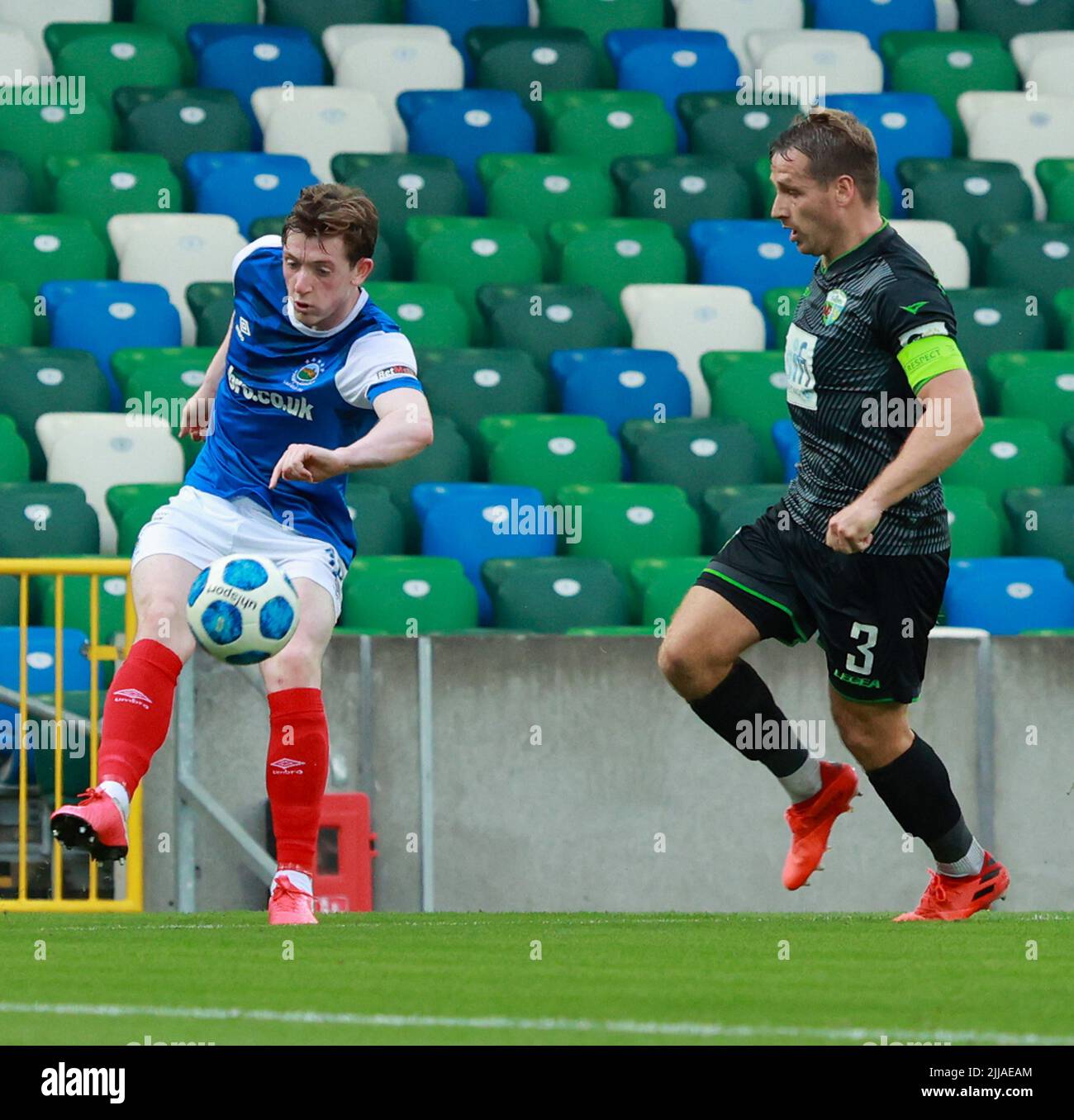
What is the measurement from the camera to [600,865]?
7.62m

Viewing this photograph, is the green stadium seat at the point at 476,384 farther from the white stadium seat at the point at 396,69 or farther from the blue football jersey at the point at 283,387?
the blue football jersey at the point at 283,387

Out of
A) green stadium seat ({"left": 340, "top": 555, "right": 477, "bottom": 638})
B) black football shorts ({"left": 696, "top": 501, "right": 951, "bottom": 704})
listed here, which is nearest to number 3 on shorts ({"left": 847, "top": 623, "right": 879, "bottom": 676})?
black football shorts ({"left": 696, "top": 501, "right": 951, "bottom": 704})

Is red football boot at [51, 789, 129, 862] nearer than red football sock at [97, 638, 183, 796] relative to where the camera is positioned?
Yes

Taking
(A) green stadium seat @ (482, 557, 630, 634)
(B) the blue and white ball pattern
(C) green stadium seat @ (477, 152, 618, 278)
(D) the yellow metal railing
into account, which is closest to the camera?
(B) the blue and white ball pattern

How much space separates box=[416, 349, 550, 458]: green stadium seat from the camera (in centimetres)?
928

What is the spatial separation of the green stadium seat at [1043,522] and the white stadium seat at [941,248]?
65.7 inches

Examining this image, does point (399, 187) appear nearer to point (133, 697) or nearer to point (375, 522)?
point (375, 522)

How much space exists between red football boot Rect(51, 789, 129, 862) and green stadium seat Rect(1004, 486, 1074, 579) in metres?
5.04

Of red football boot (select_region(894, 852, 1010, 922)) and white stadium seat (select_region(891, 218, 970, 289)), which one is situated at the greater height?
white stadium seat (select_region(891, 218, 970, 289))

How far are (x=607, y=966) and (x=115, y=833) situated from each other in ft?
4.13

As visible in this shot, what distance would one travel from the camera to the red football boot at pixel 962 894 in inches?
227

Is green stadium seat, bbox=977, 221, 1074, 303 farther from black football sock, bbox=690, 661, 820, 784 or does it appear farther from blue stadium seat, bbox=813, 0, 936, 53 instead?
black football sock, bbox=690, 661, 820, 784

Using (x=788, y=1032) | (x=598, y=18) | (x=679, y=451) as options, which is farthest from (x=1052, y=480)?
(x=788, y=1032)

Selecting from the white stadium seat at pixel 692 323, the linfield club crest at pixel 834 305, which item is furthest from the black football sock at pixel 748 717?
the white stadium seat at pixel 692 323
